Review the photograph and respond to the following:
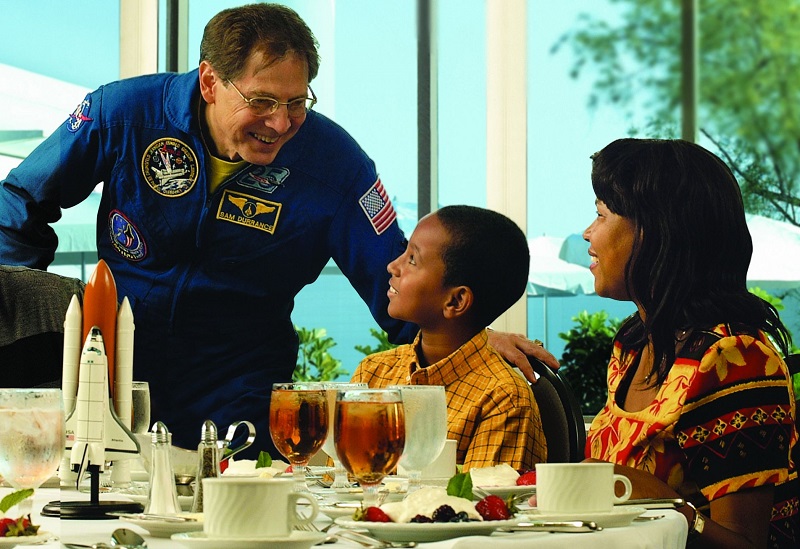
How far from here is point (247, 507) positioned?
1.04 metres

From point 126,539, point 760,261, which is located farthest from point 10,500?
point 760,261

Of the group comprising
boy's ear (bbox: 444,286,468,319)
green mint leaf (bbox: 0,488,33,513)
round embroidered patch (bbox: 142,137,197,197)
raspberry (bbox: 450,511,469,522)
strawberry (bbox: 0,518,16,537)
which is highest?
round embroidered patch (bbox: 142,137,197,197)

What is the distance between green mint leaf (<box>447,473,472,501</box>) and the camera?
122 centimetres

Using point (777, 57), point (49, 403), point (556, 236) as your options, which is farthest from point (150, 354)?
point (777, 57)

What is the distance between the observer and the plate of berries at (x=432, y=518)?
111 cm

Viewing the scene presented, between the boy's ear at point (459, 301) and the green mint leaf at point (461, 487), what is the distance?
125 cm

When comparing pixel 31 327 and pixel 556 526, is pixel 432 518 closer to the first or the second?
pixel 556 526

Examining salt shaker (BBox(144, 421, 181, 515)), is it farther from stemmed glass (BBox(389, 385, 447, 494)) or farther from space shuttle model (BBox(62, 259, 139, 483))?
stemmed glass (BBox(389, 385, 447, 494))

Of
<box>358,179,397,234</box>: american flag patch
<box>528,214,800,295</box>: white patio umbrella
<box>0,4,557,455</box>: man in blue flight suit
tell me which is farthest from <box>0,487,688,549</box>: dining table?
<box>528,214,800,295</box>: white patio umbrella

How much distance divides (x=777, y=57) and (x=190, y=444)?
2700mm

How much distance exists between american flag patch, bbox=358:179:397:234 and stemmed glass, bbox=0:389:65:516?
1.63 meters

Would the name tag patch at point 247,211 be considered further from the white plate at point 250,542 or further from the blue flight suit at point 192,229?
the white plate at point 250,542

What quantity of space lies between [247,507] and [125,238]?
1.94 metres

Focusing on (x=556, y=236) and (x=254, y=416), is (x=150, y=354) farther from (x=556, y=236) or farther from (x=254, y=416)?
(x=556, y=236)
